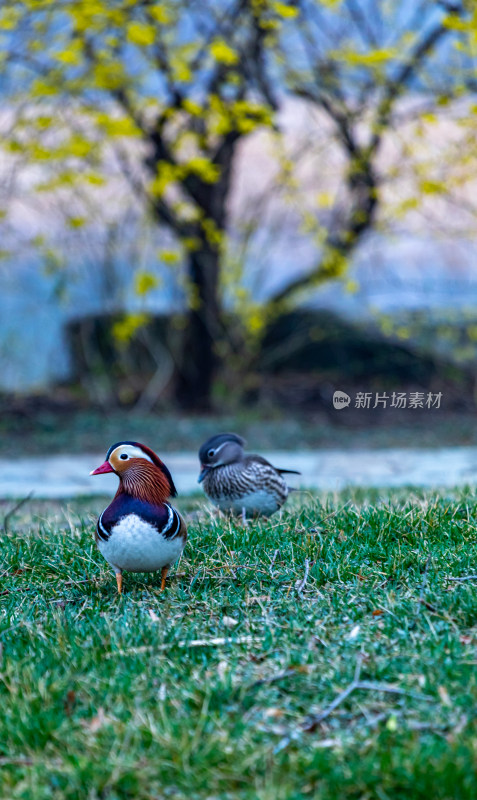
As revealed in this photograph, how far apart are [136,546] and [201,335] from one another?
25.9 feet

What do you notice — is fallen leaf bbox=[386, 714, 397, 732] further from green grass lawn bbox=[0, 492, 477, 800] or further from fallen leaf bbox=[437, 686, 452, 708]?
fallen leaf bbox=[437, 686, 452, 708]

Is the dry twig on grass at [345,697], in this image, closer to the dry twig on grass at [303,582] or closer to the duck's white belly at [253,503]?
the dry twig on grass at [303,582]

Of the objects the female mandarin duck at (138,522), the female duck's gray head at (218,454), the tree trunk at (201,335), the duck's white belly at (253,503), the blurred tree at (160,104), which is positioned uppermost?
the blurred tree at (160,104)

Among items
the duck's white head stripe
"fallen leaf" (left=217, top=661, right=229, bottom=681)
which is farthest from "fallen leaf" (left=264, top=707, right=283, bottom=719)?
the duck's white head stripe

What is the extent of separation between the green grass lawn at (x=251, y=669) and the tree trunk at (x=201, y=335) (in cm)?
689

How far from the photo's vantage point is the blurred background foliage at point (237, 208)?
961cm

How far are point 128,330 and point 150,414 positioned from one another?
1.11 m

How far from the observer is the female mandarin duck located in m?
3.44

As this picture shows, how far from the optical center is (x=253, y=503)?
469 centimetres

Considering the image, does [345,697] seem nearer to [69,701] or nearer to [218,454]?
[69,701]

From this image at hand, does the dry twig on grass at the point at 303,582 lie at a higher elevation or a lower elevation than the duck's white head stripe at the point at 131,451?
lower

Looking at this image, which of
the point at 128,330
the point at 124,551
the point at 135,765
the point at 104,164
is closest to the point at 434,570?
the point at 124,551

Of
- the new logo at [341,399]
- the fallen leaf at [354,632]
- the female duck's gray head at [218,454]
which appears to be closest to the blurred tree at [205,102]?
the new logo at [341,399]

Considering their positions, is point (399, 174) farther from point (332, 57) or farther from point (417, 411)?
point (417, 411)
